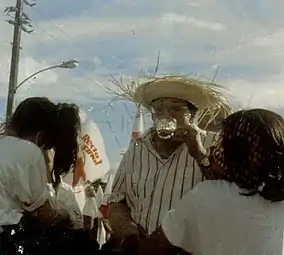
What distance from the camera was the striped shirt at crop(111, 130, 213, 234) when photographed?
3.52 metres

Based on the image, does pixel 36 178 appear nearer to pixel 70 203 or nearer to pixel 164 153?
pixel 70 203

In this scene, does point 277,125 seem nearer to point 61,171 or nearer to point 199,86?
point 199,86

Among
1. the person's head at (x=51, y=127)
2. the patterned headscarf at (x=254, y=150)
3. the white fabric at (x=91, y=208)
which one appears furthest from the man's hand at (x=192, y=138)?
the patterned headscarf at (x=254, y=150)

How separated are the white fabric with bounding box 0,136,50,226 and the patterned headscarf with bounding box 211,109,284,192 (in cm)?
91

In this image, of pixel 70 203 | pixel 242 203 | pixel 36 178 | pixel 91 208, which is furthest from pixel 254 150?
pixel 91 208

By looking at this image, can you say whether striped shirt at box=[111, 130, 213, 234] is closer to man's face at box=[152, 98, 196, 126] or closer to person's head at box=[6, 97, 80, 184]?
man's face at box=[152, 98, 196, 126]

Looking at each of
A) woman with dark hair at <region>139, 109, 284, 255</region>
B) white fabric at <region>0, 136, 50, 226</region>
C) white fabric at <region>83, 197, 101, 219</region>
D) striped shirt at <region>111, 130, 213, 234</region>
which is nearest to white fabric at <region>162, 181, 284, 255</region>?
woman with dark hair at <region>139, 109, 284, 255</region>

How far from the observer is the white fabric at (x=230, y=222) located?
268cm

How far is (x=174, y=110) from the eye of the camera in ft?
11.8

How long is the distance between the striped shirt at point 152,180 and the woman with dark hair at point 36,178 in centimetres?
27

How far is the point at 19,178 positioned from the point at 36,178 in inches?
3.0

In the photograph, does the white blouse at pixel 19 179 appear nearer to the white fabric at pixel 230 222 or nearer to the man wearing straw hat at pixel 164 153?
the man wearing straw hat at pixel 164 153

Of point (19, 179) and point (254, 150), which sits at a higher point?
point (254, 150)

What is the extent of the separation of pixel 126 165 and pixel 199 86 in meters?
0.52
